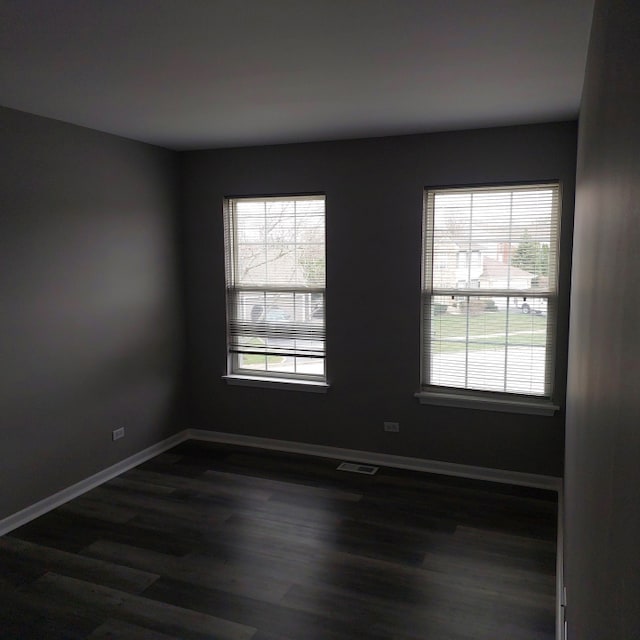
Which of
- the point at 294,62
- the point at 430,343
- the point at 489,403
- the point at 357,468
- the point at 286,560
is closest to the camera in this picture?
the point at 294,62

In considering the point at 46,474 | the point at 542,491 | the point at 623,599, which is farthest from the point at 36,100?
the point at 542,491

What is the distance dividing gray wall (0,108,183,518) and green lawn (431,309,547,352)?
2386mm

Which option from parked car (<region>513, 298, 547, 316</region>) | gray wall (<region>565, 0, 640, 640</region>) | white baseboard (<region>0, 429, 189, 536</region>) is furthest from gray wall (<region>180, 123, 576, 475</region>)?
gray wall (<region>565, 0, 640, 640</region>)

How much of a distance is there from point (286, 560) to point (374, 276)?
2.23m

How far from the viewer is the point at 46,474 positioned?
12.5 ft

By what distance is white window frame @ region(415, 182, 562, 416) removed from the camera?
13.1 ft

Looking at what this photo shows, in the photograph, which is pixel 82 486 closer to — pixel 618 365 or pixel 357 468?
pixel 357 468

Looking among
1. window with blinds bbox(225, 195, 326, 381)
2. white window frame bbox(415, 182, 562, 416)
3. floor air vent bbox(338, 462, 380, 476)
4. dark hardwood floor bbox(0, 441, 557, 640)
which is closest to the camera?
dark hardwood floor bbox(0, 441, 557, 640)

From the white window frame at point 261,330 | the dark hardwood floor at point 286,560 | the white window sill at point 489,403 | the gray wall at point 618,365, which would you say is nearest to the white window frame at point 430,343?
the white window sill at point 489,403

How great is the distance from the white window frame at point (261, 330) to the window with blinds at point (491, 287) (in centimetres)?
97

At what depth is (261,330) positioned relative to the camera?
4.99m

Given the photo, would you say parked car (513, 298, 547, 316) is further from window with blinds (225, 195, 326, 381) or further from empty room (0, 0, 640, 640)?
window with blinds (225, 195, 326, 381)

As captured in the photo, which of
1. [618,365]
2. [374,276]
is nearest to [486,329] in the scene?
[374,276]

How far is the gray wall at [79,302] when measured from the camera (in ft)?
11.6
